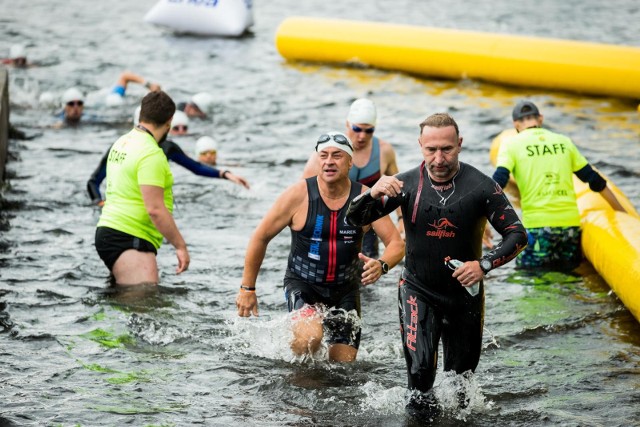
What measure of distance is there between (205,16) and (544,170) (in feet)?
51.4

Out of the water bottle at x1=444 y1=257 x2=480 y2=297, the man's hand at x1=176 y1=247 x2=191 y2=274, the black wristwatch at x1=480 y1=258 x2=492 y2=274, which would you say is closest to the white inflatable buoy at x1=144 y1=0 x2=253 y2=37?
the man's hand at x1=176 y1=247 x2=191 y2=274

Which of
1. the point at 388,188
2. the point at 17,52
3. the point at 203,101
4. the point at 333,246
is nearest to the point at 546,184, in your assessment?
the point at 333,246

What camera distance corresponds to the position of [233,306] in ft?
30.7

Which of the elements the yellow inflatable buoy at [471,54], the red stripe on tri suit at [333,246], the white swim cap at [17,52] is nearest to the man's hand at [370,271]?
the red stripe on tri suit at [333,246]

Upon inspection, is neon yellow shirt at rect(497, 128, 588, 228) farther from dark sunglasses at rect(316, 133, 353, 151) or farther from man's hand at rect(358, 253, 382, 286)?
man's hand at rect(358, 253, 382, 286)

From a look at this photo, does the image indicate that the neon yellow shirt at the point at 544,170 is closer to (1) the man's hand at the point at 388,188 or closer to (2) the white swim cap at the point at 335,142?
(2) the white swim cap at the point at 335,142

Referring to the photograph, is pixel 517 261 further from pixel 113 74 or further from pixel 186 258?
pixel 113 74

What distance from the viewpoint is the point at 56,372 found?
7.43 meters

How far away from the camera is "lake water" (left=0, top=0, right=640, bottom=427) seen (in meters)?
7.00

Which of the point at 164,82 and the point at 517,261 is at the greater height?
the point at 164,82

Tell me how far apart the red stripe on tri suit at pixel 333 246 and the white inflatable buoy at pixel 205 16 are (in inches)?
693

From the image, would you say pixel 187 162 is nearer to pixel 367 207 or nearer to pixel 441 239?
pixel 367 207

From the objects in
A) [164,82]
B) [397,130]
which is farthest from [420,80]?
[164,82]

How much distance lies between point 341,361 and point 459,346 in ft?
4.34
